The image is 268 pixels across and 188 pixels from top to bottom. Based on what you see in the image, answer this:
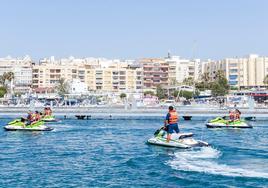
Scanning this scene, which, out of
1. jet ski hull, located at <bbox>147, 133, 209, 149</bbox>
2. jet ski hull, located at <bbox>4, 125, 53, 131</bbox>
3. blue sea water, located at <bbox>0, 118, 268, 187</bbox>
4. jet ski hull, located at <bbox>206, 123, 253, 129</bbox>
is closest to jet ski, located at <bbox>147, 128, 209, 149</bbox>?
jet ski hull, located at <bbox>147, 133, 209, 149</bbox>

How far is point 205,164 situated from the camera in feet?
95.9

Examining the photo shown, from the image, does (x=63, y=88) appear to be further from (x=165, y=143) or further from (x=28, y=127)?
(x=165, y=143)

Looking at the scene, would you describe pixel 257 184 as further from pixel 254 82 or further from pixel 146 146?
pixel 254 82

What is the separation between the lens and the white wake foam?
26422mm

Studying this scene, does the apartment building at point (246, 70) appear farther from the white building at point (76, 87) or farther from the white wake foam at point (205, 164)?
the white wake foam at point (205, 164)

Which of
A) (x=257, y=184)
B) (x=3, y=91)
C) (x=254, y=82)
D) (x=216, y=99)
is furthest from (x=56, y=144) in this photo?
(x=254, y=82)

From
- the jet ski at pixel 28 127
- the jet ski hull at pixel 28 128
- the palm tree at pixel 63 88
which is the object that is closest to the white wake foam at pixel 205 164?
the jet ski hull at pixel 28 128

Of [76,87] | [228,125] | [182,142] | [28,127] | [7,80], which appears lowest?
[182,142]

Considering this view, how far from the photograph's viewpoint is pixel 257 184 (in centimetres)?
2389

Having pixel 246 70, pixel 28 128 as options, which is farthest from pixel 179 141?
pixel 246 70

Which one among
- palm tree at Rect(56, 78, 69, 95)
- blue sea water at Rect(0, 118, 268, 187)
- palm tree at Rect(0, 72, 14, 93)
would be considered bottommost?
blue sea water at Rect(0, 118, 268, 187)

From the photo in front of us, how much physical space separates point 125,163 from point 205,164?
14.6 feet

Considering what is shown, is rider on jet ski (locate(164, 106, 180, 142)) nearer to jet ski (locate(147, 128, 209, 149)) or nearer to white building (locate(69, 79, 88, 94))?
jet ski (locate(147, 128, 209, 149))

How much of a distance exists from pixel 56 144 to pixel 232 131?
773 inches
